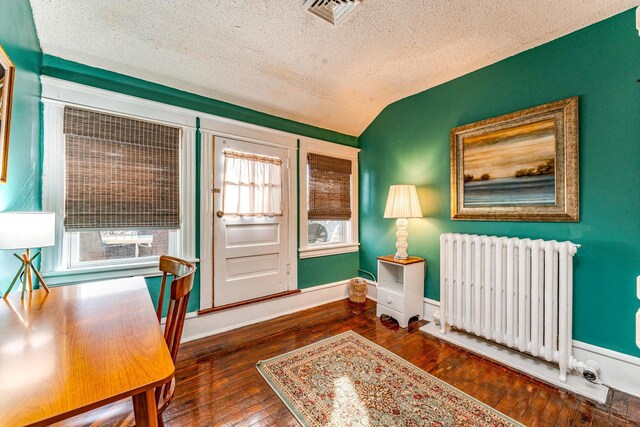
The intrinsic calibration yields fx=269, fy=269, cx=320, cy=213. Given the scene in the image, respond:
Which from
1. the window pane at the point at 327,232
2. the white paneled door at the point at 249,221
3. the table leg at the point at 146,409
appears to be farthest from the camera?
the window pane at the point at 327,232

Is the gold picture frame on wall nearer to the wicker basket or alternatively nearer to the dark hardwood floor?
the dark hardwood floor

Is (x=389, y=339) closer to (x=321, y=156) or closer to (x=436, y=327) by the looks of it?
(x=436, y=327)

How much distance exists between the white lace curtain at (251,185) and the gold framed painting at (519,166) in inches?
72.7

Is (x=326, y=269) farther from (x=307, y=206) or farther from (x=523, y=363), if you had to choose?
(x=523, y=363)

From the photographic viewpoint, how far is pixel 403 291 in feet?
8.80

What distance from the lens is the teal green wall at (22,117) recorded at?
4.62 ft

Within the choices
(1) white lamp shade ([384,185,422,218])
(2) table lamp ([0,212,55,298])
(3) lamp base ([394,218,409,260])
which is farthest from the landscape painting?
(2) table lamp ([0,212,55,298])

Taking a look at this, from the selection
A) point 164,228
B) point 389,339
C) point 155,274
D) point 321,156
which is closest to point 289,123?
point 321,156

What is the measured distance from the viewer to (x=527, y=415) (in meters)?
1.55

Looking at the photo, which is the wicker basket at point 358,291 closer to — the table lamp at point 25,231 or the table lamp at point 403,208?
the table lamp at point 403,208

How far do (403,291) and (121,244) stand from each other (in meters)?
2.60

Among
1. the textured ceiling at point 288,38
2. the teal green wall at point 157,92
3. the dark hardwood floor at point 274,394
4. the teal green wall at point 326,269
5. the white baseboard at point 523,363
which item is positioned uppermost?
the textured ceiling at point 288,38

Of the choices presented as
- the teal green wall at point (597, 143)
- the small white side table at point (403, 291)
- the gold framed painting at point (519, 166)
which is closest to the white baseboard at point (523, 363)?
the small white side table at point (403, 291)

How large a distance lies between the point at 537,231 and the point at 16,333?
303 cm
